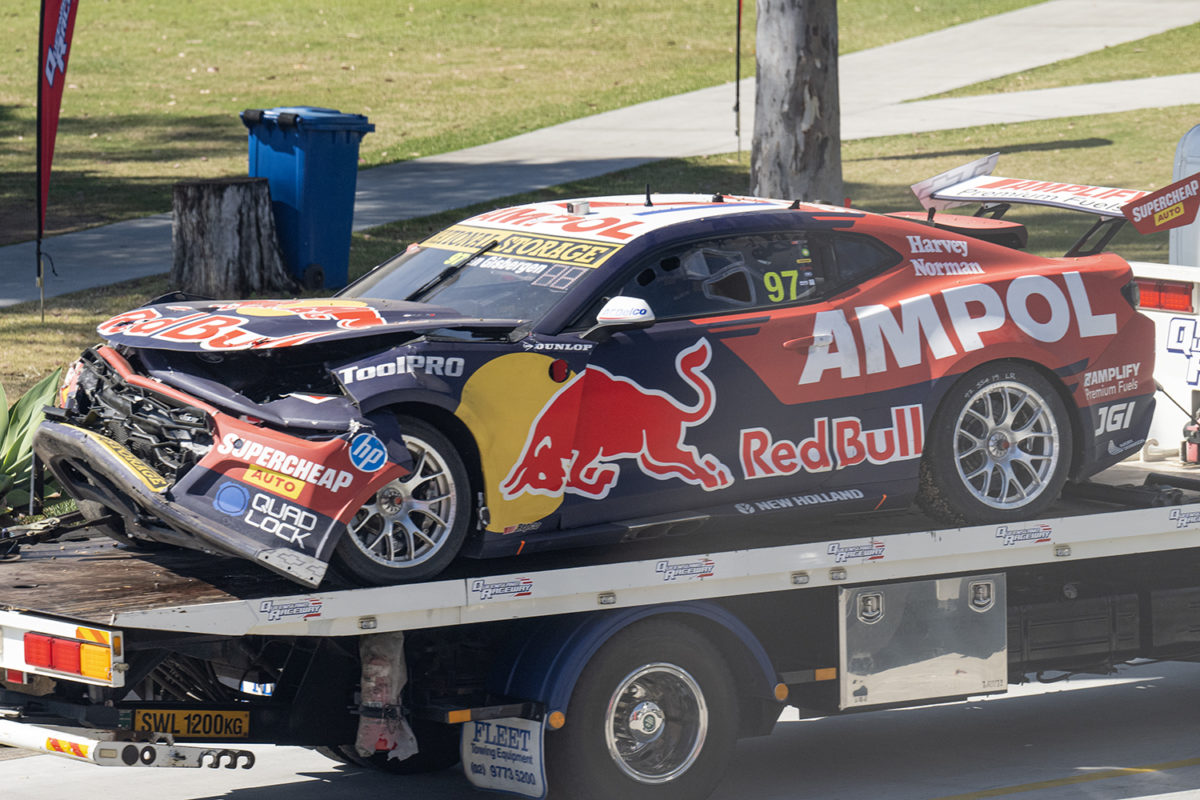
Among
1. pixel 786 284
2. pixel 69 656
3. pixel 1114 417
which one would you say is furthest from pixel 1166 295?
pixel 69 656

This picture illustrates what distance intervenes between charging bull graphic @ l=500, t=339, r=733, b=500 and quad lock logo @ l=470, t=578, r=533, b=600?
1.13ft

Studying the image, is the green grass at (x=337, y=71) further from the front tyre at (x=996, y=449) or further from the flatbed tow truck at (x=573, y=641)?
the front tyre at (x=996, y=449)

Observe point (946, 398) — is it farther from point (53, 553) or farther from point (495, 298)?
point (53, 553)

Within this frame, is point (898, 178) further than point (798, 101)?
Yes

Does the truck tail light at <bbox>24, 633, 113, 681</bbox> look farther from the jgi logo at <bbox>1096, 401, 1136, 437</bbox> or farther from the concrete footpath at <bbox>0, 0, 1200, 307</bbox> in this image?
the concrete footpath at <bbox>0, 0, 1200, 307</bbox>

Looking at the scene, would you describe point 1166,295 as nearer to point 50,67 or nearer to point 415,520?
point 415,520

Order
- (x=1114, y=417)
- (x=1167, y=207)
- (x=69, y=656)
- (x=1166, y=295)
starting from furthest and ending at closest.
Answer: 1. (x=1166, y=295)
2. (x=1167, y=207)
3. (x=1114, y=417)
4. (x=69, y=656)

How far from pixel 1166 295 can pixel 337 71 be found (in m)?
20.9

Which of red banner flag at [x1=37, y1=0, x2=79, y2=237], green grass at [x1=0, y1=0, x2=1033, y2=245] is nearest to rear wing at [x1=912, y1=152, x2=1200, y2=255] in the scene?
red banner flag at [x1=37, y1=0, x2=79, y2=237]

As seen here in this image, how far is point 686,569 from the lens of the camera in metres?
6.96

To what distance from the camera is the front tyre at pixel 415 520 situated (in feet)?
21.2

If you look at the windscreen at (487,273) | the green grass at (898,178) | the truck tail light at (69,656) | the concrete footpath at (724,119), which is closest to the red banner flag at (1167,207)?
the windscreen at (487,273)

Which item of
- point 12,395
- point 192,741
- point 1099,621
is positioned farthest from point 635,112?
point 192,741

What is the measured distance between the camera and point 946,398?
7773mm
